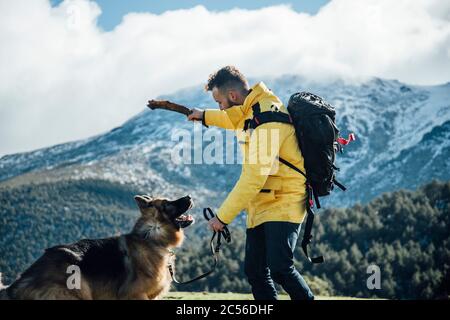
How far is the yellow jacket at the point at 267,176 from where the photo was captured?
8.38 meters

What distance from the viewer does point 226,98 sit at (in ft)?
30.0

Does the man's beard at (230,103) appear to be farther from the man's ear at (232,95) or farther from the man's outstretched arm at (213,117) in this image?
the man's outstretched arm at (213,117)

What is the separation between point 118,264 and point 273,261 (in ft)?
8.80

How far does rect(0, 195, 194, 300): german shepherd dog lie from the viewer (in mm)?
8914

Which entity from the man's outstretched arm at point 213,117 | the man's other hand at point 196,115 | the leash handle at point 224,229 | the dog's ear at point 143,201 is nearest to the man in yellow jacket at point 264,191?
the leash handle at point 224,229

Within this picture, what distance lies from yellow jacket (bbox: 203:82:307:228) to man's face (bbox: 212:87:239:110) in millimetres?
239

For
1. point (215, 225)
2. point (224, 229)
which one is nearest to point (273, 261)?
point (224, 229)

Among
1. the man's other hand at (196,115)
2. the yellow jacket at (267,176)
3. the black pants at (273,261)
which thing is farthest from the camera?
the man's other hand at (196,115)

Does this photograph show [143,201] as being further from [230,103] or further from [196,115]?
[230,103]
